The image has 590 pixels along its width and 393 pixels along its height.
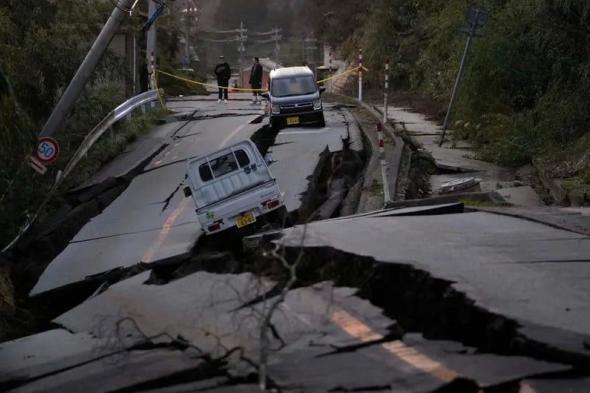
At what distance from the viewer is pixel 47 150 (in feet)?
48.3

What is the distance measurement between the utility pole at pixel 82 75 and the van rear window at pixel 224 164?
13.3ft

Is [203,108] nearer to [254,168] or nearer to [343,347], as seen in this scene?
[254,168]

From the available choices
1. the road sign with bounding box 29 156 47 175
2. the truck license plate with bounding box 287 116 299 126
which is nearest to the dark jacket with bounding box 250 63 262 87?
the truck license plate with bounding box 287 116 299 126

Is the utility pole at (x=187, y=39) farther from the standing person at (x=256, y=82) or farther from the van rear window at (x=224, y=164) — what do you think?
the van rear window at (x=224, y=164)

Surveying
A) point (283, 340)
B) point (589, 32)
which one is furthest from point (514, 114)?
point (283, 340)

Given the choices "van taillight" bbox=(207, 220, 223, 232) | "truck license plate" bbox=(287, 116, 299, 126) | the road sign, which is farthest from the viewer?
"truck license plate" bbox=(287, 116, 299, 126)

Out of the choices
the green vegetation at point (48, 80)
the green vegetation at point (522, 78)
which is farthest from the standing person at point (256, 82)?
the green vegetation at point (48, 80)

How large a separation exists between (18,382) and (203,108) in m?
25.5

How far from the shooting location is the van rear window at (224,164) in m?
14.1

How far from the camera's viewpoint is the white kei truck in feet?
44.1

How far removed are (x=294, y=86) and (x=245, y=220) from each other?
1354cm

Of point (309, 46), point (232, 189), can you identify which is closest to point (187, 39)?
point (309, 46)

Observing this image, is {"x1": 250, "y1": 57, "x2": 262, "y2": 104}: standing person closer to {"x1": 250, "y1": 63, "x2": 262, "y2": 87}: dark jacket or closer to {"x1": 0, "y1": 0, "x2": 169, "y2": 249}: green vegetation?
{"x1": 250, "y1": 63, "x2": 262, "y2": 87}: dark jacket

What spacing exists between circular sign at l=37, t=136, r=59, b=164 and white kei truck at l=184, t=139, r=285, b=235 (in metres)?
2.44
